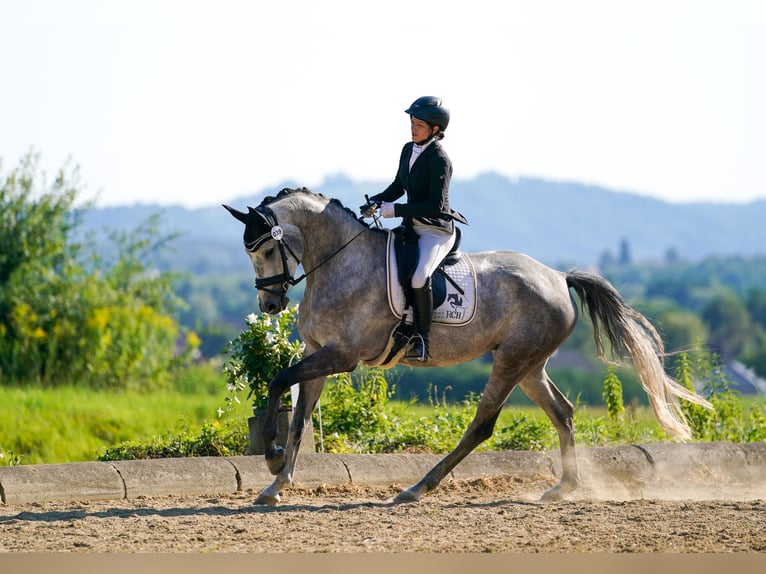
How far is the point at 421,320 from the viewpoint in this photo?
8617 millimetres

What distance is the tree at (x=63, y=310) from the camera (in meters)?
18.5

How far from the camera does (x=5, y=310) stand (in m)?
19.4

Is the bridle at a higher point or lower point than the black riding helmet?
lower

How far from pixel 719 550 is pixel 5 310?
15.2 meters

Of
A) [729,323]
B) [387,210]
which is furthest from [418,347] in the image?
[729,323]

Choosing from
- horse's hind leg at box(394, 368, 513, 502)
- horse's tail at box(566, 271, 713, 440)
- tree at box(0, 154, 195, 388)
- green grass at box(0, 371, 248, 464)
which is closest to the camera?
horse's hind leg at box(394, 368, 513, 502)

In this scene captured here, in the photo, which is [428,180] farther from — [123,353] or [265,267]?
[123,353]

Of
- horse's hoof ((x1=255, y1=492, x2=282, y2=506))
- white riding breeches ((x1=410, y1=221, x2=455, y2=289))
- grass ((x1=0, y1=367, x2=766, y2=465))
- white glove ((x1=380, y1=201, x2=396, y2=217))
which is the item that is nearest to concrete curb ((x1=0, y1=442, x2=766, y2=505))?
horse's hoof ((x1=255, y1=492, x2=282, y2=506))

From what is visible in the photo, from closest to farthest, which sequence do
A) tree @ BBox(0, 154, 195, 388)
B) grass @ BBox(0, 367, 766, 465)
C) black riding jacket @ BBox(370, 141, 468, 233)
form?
1. black riding jacket @ BBox(370, 141, 468, 233)
2. grass @ BBox(0, 367, 766, 465)
3. tree @ BBox(0, 154, 195, 388)

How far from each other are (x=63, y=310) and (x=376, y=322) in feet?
A: 39.2

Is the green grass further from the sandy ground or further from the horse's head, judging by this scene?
the horse's head

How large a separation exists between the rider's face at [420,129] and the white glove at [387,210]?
527mm

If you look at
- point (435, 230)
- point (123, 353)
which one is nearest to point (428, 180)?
point (435, 230)

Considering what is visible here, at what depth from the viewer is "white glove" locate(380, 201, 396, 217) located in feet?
28.1
